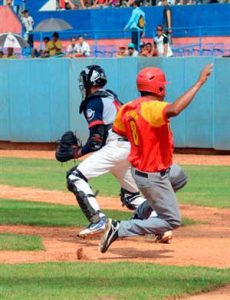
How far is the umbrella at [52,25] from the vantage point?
32.9 meters

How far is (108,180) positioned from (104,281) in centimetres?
1114

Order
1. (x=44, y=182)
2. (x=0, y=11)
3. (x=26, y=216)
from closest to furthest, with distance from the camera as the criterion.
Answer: (x=26, y=216) → (x=44, y=182) → (x=0, y=11)

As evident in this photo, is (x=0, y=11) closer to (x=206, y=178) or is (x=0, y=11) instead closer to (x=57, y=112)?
(x=57, y=112)

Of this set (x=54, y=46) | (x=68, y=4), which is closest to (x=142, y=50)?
(x=54, y=46)

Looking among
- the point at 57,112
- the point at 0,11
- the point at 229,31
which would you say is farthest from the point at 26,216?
the point at 0,11

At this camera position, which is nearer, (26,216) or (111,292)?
(111,292)

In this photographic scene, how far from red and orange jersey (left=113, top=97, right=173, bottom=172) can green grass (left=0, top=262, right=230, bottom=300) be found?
96 centimetres

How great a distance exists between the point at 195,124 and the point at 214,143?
2.19 feet

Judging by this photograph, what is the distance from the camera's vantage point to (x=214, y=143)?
2478 centimetres

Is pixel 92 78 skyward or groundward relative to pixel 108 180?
skyward

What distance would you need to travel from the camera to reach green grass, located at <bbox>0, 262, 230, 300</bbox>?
7902mm

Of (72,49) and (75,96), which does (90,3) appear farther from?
(75,96)

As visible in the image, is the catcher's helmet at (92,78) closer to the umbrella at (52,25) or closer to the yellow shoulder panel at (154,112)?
the yellow shoulder panel at (154,112)

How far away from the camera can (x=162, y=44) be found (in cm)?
2828
